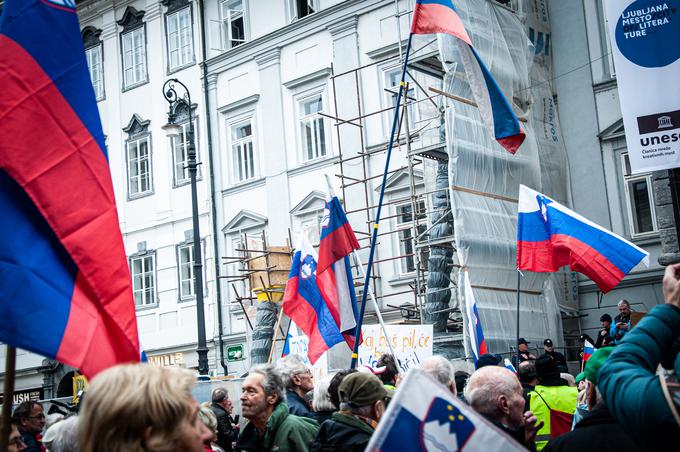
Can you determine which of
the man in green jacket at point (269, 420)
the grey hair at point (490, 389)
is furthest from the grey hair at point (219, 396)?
the grey hair at point (490, 389)

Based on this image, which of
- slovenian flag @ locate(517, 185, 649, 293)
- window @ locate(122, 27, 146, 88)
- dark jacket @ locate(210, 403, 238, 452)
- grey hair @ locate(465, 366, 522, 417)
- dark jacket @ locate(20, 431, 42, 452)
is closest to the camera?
grey hair @ locate(465, 366, 522, 417)

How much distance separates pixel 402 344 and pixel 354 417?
26.8ft

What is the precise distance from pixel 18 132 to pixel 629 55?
754 centimetres

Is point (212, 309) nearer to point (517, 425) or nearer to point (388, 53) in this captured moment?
point (388, 53)

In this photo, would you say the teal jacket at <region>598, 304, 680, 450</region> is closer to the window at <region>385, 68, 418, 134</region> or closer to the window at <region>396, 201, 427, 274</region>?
the window at <region>396, 201, 427, 274</region>

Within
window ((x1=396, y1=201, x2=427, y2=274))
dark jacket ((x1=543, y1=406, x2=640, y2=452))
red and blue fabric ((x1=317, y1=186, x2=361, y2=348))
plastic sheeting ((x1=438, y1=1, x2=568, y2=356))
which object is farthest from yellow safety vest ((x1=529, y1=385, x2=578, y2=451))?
window ((x1=396, y1=201, x2=427, y2=274))

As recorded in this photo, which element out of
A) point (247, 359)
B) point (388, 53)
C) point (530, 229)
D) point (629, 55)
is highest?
point (388, 53)

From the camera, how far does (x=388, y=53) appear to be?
78.3 ft

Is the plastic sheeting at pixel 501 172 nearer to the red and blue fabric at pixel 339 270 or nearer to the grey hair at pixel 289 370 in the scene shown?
the red and blue fabric at pixel 339 270

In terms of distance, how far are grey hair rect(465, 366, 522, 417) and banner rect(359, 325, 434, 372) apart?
24.2 ft

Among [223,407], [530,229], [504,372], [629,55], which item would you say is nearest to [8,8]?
[504,372]

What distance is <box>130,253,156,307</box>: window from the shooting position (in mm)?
29844

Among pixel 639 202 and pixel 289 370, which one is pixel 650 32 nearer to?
pixel 289 370

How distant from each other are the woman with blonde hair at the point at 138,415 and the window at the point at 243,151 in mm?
24553
